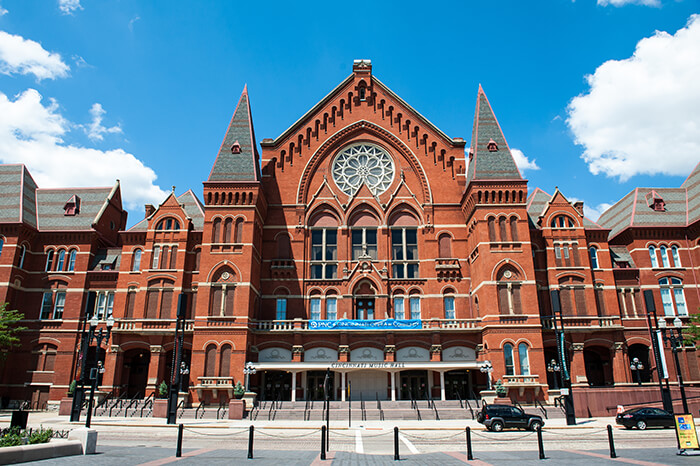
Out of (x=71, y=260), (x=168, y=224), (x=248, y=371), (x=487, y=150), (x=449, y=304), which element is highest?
(x=487, y=150)

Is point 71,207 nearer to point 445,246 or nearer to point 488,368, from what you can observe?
point 445,246

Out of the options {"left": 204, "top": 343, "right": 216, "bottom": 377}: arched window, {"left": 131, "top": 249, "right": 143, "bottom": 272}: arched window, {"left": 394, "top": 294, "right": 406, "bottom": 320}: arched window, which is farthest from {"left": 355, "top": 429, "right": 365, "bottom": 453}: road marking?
{"left": 131, "top": 249, "right": 143, "bottom": 272}: arched window

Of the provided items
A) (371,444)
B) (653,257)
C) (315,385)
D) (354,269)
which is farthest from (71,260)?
(653,257)

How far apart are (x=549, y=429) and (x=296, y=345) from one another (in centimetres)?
2009

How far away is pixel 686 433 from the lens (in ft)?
51.8

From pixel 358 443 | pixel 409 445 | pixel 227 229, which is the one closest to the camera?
pixel 409 445

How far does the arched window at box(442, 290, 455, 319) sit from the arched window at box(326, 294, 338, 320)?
365 inches

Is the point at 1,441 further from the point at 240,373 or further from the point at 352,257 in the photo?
the point at 352,257

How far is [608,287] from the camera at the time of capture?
136ft

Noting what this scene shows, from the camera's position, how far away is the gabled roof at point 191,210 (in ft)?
144

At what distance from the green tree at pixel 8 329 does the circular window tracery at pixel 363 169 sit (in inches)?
1131

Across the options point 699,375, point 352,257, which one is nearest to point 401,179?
point 352,257

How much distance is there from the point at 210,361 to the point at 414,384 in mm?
16264

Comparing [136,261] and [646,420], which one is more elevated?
[136,261]
